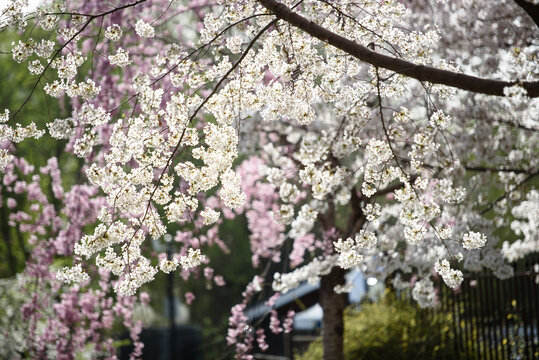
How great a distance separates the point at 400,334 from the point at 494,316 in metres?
1.56

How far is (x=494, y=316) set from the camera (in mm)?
8367

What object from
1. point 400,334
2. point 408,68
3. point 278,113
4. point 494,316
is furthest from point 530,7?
point 400,334

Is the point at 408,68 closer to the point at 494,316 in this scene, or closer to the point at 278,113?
the point at 278,113

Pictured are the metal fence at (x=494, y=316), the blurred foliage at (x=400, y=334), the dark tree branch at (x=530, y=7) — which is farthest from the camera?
the blurred foliage at (x=400, y=334)

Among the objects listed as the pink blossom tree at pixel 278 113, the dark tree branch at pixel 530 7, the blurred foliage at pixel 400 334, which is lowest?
the blurred foliage at pixel 400 334

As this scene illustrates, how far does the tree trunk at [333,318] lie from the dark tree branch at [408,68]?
4598 millimetres

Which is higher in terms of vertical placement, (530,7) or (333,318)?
(530,7)

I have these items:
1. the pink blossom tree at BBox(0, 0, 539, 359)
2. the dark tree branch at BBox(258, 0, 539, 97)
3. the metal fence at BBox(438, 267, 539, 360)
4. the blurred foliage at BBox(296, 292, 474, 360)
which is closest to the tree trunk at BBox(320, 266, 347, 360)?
the pink blossom tree at BBox(0, 0, 539, 359)

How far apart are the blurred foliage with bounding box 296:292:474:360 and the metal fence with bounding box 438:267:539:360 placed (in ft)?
0.62

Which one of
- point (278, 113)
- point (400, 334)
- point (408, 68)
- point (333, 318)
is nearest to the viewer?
point (408, 68)

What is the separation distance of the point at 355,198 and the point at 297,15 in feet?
14.9

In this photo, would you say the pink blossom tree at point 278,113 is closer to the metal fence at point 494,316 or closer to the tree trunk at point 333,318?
the tree trunk at point 333,318

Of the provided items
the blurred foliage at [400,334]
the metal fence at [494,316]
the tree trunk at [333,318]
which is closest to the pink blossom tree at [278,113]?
the tree trunk at [333,318]

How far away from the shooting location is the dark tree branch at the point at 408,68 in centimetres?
371
